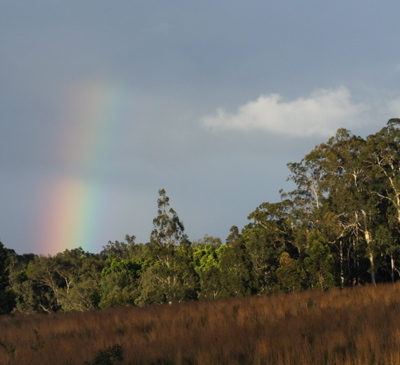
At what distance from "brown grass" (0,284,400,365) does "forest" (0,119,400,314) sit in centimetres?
1857

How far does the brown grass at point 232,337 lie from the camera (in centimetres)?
687

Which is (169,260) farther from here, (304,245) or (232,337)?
(232,337)

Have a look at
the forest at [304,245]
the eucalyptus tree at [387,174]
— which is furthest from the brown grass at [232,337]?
the eucalyptus tree at [387,174]

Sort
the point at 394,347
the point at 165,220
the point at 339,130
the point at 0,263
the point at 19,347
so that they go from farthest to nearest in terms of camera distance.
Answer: the point at 339,130 < the point at 165,220 < the point at 0,263 < the point at 19,347 < the point at 394,347

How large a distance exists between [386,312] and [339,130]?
39.7 m

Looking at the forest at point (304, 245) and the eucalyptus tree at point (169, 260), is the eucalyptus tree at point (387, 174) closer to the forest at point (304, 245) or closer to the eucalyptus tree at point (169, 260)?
the forest at point (304, 245)

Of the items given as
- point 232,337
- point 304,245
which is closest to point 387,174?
point 304,245

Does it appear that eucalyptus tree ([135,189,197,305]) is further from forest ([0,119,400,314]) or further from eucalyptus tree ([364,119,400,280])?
eucalyptus tree ([364,119,400,280])

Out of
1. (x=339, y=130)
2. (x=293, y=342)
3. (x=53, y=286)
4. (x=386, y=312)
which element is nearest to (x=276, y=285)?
(x=339, y=130)

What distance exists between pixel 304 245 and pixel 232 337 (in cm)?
3548

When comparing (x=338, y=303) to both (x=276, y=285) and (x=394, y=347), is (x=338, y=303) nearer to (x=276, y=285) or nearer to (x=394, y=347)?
(x=394, y=347)

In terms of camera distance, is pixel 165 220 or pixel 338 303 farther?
pixel 165 220

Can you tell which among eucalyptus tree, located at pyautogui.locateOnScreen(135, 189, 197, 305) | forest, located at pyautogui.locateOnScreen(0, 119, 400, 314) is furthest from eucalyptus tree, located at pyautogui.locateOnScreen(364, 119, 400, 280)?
eucalyptus tree, located at pyautogui.locateOnScreen(135, 189, 197, 305)

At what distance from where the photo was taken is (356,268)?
4494 centimetres
